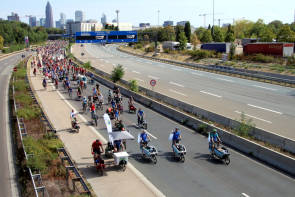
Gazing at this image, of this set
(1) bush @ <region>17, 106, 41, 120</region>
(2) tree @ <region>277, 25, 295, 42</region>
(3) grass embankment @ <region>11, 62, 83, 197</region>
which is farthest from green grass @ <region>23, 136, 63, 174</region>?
(2) tree @ <region>277, 25, 295, 42</region>

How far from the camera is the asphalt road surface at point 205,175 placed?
11820 mm

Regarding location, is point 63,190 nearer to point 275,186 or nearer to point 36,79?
point 275,186

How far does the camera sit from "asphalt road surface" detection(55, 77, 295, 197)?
1182 cm

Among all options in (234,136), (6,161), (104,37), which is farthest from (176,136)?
(104,37)

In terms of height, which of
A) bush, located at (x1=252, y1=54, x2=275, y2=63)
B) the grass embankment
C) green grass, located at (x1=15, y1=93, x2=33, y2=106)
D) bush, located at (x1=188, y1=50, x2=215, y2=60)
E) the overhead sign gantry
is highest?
the overhead sign gantry

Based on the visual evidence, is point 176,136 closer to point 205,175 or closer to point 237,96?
point 205,175

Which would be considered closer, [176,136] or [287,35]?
[176,136]

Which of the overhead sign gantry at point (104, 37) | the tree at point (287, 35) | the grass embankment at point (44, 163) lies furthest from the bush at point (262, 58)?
the grass embankment at point (44, 163)

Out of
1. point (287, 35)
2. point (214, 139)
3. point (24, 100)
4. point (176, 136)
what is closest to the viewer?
point (214, 139)

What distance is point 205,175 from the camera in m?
13.2

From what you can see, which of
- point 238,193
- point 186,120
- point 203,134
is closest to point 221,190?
point 238,193

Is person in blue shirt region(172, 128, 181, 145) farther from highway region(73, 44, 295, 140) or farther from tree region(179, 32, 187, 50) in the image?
tree region(179, 32, 187, 50)

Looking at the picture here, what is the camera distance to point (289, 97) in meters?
29.2

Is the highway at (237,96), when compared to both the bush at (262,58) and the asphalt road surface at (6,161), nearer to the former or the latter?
the bush at (262,58)
